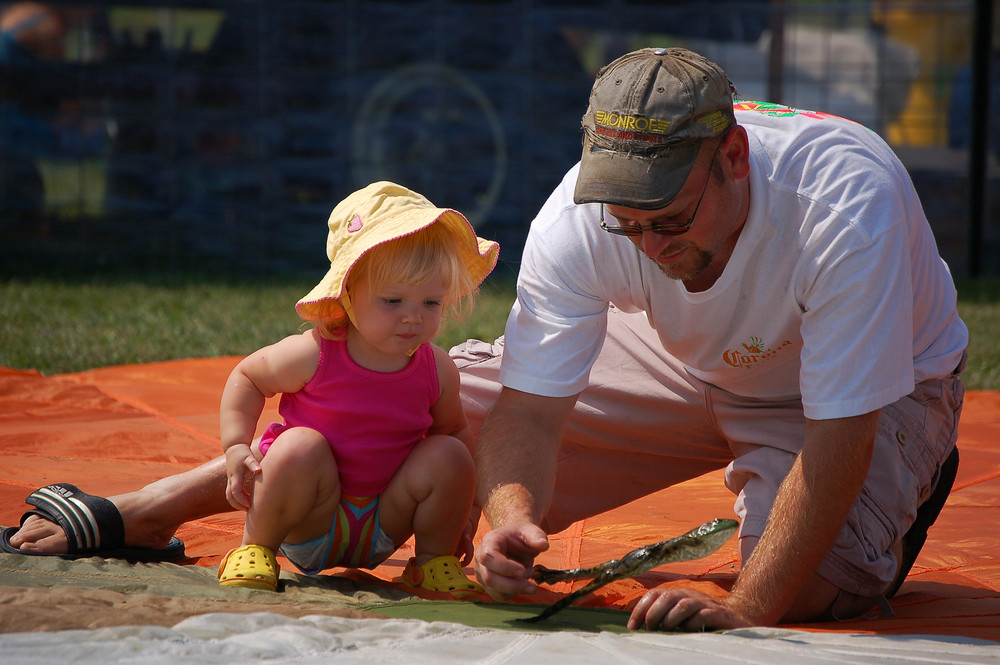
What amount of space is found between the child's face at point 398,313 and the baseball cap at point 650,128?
0.37 m

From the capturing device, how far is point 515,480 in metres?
1.91

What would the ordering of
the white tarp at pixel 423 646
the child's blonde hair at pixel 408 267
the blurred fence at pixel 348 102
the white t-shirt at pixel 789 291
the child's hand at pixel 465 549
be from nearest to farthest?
the white tarp at pixel 423 646, the white t-shirt at pixel 789 291, the child's blonde hair at pixel 408 267, the child's hand at pixel 465 549, the blurred fence at pixel 348 102

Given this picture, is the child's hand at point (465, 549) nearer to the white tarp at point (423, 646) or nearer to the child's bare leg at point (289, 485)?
the child's bare leg at point (289, 485)

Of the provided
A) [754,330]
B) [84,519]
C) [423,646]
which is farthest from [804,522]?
[84,519]

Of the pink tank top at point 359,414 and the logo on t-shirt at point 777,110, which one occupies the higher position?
the logo on t-shirt at point 777,110

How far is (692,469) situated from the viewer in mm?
2479

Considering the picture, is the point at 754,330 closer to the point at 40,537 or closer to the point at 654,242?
the point at 654,242

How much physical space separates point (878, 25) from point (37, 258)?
5.69 metres

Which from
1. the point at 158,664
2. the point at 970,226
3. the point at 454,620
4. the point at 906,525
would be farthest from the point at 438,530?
the point at 970,226

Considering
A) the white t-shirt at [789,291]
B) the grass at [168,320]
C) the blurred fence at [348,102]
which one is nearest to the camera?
the white t-shirt at [789,291]

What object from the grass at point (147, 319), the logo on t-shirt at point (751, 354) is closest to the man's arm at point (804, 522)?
the logo on t-shirt at point (751, 354)

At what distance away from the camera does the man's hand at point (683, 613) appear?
1635mm

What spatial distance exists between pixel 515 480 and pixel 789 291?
1.92 ft

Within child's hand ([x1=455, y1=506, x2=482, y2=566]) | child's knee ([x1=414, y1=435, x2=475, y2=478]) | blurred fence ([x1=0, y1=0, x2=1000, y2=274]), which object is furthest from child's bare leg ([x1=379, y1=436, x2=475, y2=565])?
blurred fence ([x1=0, y1=0, x2=1000, y2=274])
